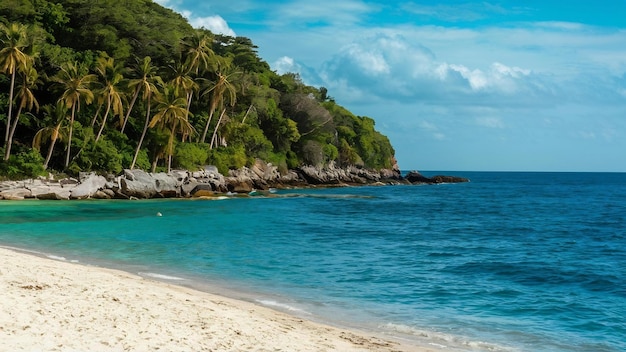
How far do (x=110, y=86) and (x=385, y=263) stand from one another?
36089 mm

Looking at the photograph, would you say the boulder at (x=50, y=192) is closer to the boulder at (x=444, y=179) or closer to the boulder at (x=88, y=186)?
the boulder at (x=88, y=186)

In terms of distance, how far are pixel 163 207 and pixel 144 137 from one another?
16255 mm

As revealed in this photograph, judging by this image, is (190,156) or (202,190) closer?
(202,190)

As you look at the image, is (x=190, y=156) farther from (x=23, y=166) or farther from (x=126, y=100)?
(x=23, y=166)

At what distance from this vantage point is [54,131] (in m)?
46.0

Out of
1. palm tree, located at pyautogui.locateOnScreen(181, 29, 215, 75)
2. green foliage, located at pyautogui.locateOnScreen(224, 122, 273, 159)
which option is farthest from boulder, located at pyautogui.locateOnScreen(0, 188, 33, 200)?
green foliage, located at pyautogui.locateOnScreen(224, 122, 273, 159)

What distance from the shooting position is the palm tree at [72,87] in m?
46.1

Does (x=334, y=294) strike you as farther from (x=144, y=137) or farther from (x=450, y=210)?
(x=144, y=137)

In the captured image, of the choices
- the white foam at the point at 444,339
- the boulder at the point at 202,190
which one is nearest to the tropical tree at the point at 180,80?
the boulder at the point at 202,190

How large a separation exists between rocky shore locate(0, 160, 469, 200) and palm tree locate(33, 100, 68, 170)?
308 cm

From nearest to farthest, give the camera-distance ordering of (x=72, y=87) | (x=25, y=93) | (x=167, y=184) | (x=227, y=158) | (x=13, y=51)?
1. (x=13, y=51)
2. (x=25, y=93)
3. (x=72, y=87)
4. (x=167, y=184)
5. (x=227, y=158)

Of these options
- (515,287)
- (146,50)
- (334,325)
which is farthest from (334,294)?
(146,50)

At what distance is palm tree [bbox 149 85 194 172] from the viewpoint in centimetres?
5197

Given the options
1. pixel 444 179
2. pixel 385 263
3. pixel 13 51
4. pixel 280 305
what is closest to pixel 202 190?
pixel 13 51
